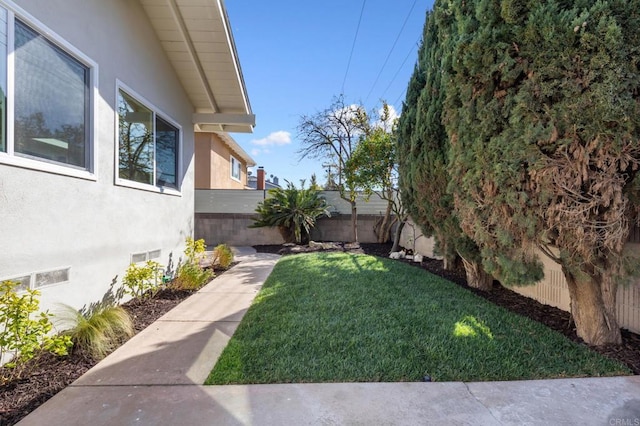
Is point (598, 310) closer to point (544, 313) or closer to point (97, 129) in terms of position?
point (544, 313)

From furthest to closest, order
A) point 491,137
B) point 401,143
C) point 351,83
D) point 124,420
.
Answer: point 351,83, point 401,143, point 491,137, point 124,420

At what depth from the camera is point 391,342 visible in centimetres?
308

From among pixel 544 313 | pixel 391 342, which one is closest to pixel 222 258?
pixel 391 342

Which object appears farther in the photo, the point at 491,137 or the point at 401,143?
the point at 401,143

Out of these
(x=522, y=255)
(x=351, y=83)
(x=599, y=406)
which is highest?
(x=351, y=83)

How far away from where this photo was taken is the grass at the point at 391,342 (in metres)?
2.60

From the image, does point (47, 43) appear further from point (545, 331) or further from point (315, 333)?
point (545, 331)

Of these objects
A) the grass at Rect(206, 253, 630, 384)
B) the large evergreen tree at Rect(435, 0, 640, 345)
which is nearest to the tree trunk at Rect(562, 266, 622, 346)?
the large evergreen tree at Rect(435, 0, 640, 345)

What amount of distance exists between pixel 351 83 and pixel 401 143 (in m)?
7.54

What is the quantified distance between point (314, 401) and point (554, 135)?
2.91m

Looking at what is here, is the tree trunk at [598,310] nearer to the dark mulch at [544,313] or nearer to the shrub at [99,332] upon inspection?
the dark mulch at [544,313]

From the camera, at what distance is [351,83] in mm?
13109

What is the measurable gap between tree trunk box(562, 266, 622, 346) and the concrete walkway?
640mm

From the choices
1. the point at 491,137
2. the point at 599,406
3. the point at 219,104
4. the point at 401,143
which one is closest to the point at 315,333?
the point at 599,406
